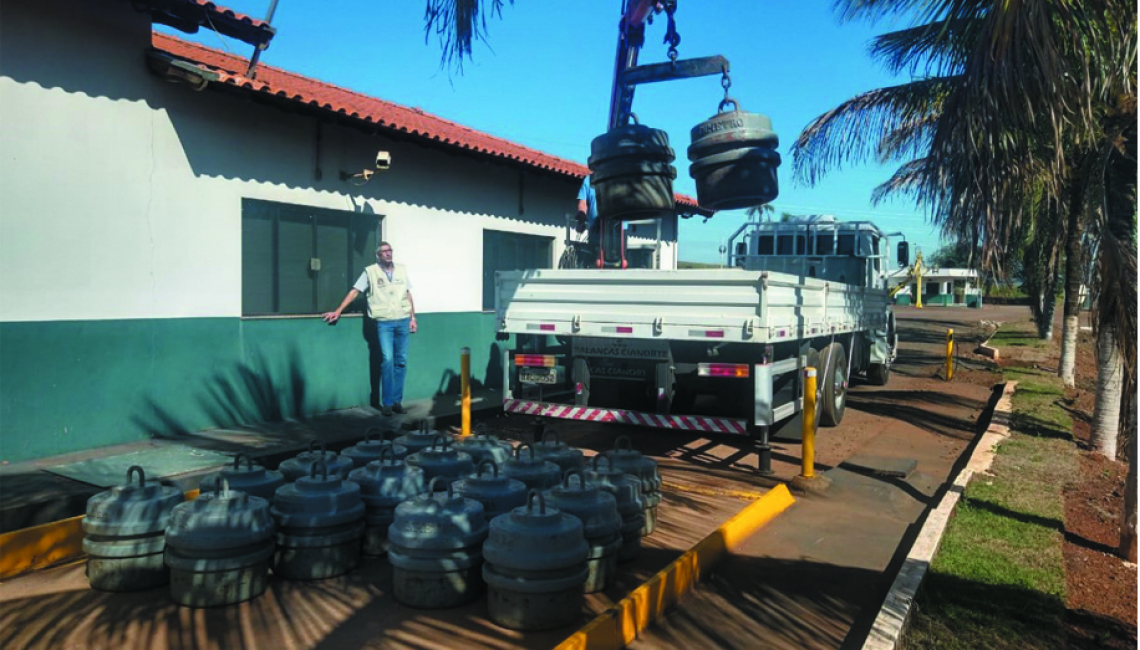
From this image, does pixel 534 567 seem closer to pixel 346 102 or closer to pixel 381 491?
pixel 381 491

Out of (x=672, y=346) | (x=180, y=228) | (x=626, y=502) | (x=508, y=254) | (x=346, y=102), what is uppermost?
(x=346, y=102)

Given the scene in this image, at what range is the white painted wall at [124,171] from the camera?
664cm

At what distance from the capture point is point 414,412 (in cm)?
984

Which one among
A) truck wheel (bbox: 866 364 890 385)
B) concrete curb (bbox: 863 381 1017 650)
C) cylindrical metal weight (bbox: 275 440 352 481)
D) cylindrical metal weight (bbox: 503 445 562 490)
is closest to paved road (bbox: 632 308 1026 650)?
concrete curb (bbox: 863 381 1017 650)

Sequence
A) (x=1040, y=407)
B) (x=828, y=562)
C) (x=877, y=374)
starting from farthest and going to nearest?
1. (x=877, y=374)
2. (x=1040, y=407)
3. (x=828, y=562)

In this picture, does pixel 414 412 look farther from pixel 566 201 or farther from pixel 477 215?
pixel 566 201

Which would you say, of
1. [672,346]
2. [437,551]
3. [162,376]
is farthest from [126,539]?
[672,346]

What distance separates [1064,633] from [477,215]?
A: 929 centimetres

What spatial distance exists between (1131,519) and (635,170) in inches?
192

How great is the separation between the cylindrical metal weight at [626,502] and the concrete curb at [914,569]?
1.45m

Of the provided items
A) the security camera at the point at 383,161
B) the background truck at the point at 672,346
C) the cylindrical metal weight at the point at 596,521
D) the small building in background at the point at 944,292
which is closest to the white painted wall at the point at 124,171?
the security camera at the point at 383,161

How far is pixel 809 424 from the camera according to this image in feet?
23.4

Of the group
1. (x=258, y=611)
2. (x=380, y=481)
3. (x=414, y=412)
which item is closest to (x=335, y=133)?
(x=414, y=412)

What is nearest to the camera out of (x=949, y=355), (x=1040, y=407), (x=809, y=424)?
(x=809, y=424)
